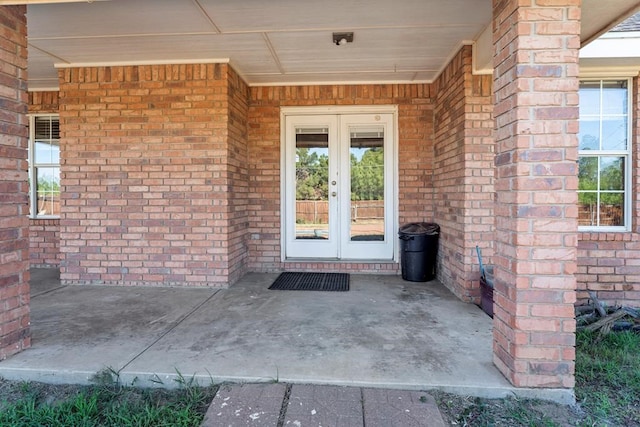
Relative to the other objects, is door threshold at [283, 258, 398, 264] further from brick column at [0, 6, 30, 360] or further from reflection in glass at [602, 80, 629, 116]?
brick column at [0, 6, 30, 360]

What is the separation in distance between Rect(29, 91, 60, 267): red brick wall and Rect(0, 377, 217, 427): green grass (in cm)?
408

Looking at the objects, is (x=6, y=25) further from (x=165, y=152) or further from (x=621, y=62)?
(x=621, y=62)

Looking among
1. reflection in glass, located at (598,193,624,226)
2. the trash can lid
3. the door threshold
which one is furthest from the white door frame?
reflection in glass, located at (598,193,624,226)

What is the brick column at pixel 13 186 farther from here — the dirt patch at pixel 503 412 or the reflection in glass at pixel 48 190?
the reflection in glass at pixel 48 190

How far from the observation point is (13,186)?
8.68ft

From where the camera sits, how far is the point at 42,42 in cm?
397

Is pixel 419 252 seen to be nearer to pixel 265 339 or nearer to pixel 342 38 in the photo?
pixel 265 339

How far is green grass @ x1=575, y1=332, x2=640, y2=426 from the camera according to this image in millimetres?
2053

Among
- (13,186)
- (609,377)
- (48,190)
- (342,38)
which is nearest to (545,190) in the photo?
(609,377)

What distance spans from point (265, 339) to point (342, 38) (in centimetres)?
300

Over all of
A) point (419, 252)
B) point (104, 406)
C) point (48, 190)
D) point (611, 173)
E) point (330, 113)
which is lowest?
point (104, 406)

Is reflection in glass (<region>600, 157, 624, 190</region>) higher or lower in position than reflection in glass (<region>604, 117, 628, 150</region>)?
lower

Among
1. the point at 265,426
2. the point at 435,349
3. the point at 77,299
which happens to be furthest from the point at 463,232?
the point at 77,299

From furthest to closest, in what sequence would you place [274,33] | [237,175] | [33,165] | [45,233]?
1. [33,165]
2. [45,233]
3. [237,175]
4. [274,33]
